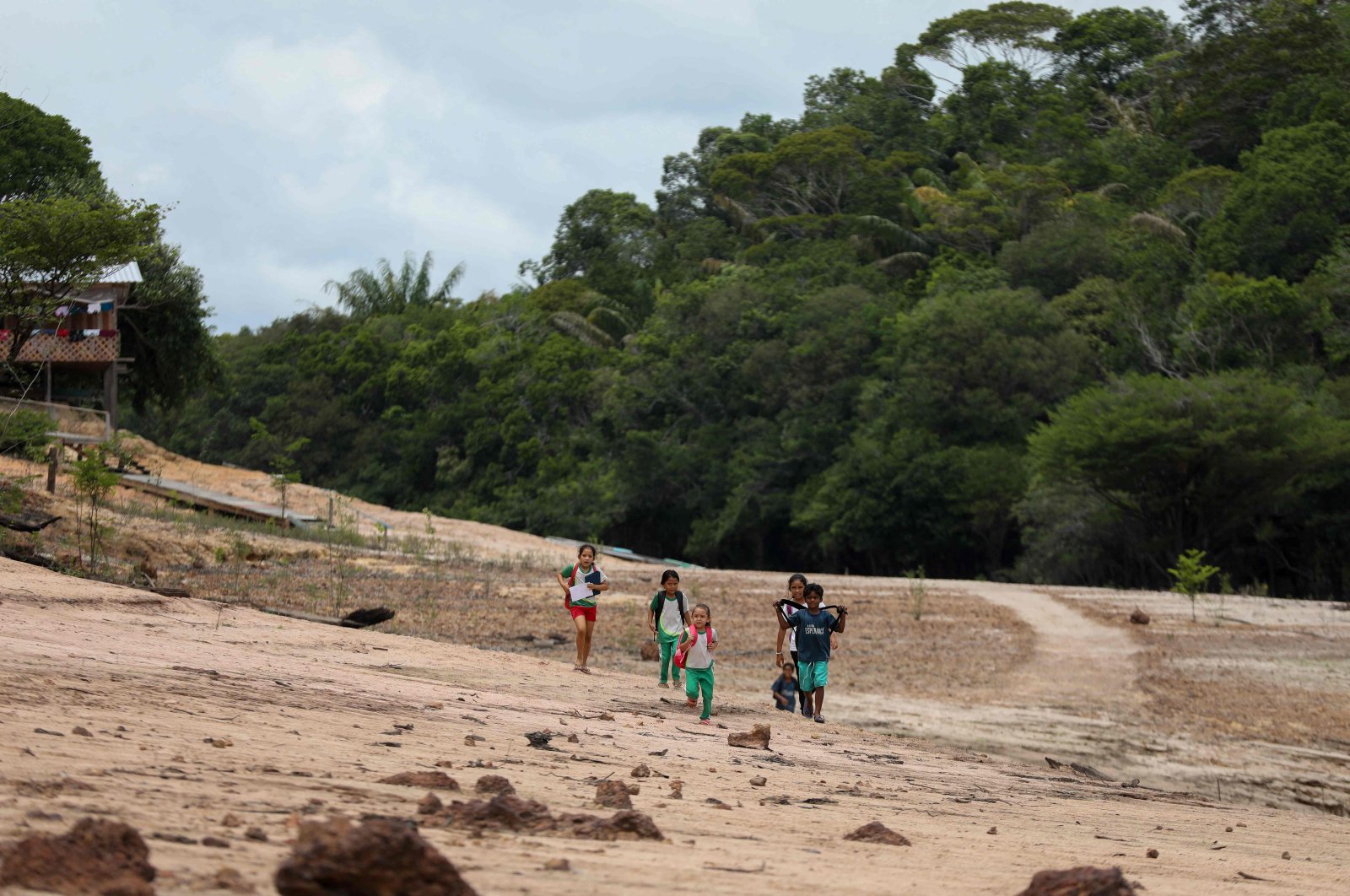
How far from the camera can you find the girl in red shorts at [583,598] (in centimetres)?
1306

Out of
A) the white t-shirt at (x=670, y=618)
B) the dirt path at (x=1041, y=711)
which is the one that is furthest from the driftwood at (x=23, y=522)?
the dirt path at (x=1041, y=711)

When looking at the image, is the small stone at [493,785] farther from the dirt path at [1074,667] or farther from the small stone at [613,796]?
the dirt path at [1074,667]

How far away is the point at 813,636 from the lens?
1141 centimetres

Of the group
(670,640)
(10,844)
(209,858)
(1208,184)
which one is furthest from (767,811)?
(1208,184)

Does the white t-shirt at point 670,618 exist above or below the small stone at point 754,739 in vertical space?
above

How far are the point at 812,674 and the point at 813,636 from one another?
0.37 metres

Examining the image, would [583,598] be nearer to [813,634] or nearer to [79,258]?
[813,634]

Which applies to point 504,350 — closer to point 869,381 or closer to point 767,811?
point 869,381

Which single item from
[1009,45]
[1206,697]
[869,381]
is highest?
[1009,45]

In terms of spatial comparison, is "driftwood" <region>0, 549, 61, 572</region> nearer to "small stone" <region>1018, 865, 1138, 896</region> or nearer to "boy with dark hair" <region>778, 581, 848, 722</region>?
"boy with dark hair" <region>778, 581, 848, 722</region>

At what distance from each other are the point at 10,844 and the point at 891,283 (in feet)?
186

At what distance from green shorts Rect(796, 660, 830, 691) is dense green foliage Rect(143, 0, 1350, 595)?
85.3 feet

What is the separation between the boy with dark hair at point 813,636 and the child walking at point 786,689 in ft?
2.56

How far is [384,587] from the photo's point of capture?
2141 centimetres
